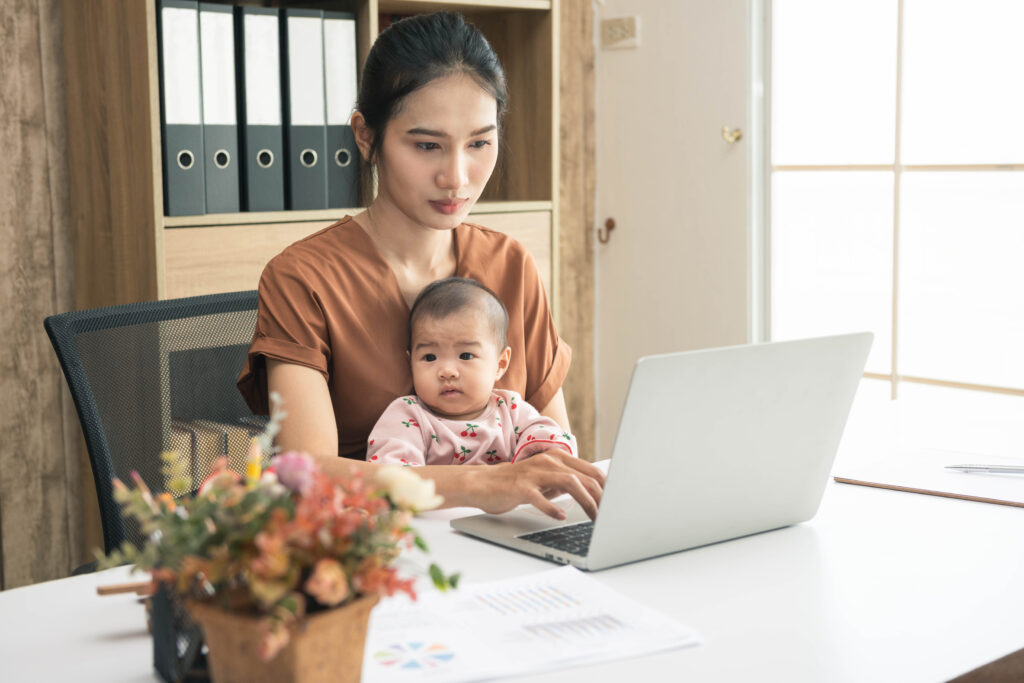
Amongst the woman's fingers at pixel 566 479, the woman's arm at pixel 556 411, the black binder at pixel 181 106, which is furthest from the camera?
the black binder at pixel 181 106

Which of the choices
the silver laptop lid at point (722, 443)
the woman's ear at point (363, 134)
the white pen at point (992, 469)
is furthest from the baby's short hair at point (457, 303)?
the white pen at point (992, 469)

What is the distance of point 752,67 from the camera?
2.93 meters

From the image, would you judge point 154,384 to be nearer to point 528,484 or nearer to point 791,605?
point 528,484

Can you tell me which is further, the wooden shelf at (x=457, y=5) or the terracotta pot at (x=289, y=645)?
the wooden shelf at (x=457, y=5)

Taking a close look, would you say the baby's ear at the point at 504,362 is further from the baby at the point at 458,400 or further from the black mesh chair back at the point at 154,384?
the black mesh chair back at the point at 154,384

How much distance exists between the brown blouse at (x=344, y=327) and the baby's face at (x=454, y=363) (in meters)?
0.07

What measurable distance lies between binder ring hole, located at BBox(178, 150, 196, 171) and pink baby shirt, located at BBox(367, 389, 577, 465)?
90cm

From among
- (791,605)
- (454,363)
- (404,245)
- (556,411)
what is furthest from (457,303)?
(791,605)

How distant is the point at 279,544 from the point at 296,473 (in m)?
0.05

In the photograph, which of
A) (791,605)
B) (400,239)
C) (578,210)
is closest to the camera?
(791,605)

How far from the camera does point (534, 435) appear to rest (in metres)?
1.52

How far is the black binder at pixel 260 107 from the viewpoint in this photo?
87.6 inches

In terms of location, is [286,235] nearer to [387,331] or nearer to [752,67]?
[387,331]

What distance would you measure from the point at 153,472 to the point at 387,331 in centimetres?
38
